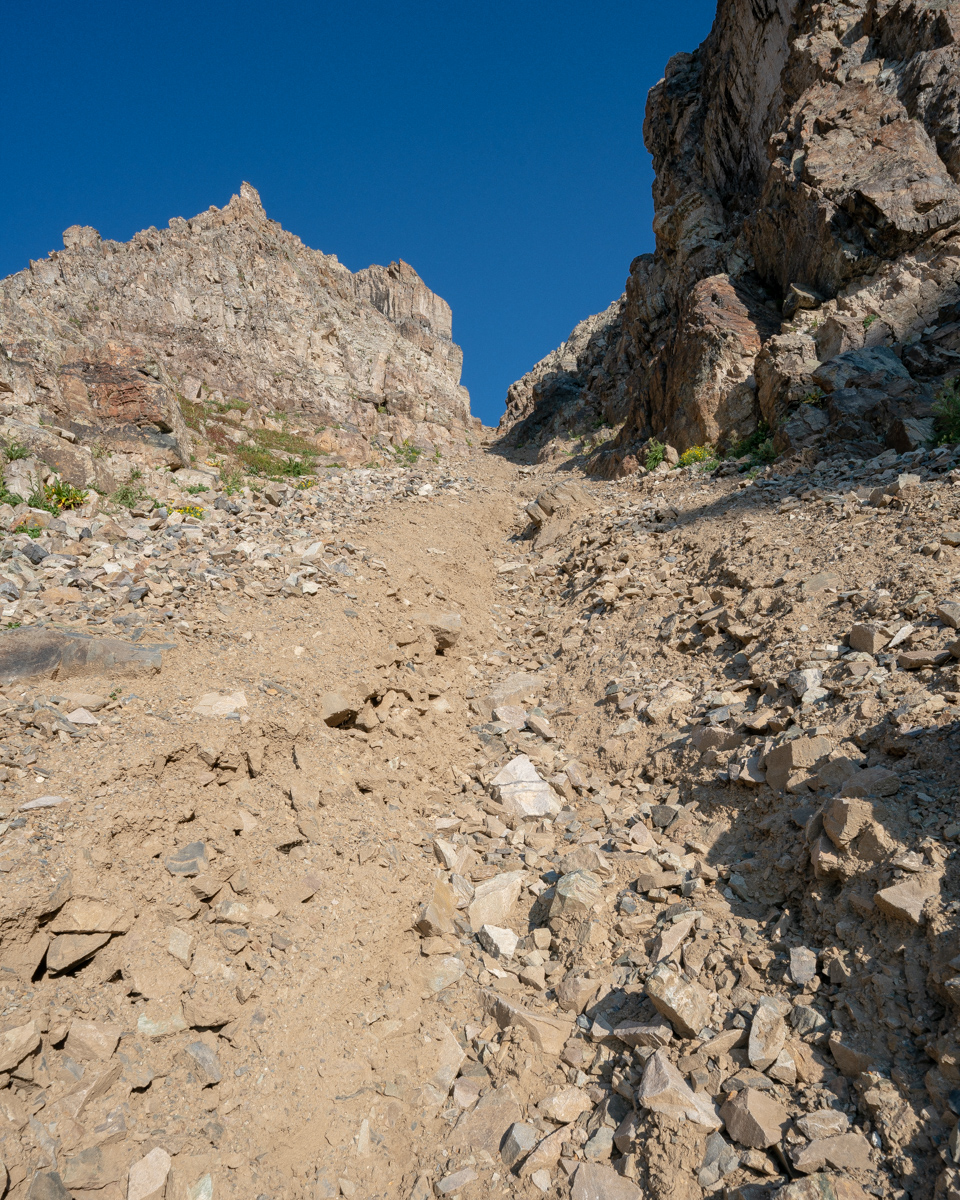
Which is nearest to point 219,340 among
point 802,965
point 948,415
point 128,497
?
point 128,497

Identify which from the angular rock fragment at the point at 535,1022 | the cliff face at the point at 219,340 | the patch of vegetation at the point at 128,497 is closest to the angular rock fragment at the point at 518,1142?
the angular rock fragment at the point at 535,1022

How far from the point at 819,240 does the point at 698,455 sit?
5.07m

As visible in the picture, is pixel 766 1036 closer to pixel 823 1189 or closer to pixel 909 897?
pixel 823 1189

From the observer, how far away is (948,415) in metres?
7.72

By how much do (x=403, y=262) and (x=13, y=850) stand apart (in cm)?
4954

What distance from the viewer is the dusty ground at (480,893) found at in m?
2.48

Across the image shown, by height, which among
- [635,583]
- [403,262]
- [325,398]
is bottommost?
[635,583]

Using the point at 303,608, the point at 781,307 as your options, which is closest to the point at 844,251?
the point at 781,307

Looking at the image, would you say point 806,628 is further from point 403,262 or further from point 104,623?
point 403,262

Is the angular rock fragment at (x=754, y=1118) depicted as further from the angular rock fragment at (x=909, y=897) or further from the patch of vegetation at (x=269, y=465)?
the patch of vegetation at (x=269, y=465)

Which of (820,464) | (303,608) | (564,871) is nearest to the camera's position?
(564,871)

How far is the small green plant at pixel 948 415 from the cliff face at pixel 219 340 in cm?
1264

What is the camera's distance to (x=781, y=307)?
13.4 metres

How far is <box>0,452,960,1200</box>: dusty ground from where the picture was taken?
2477 mm
